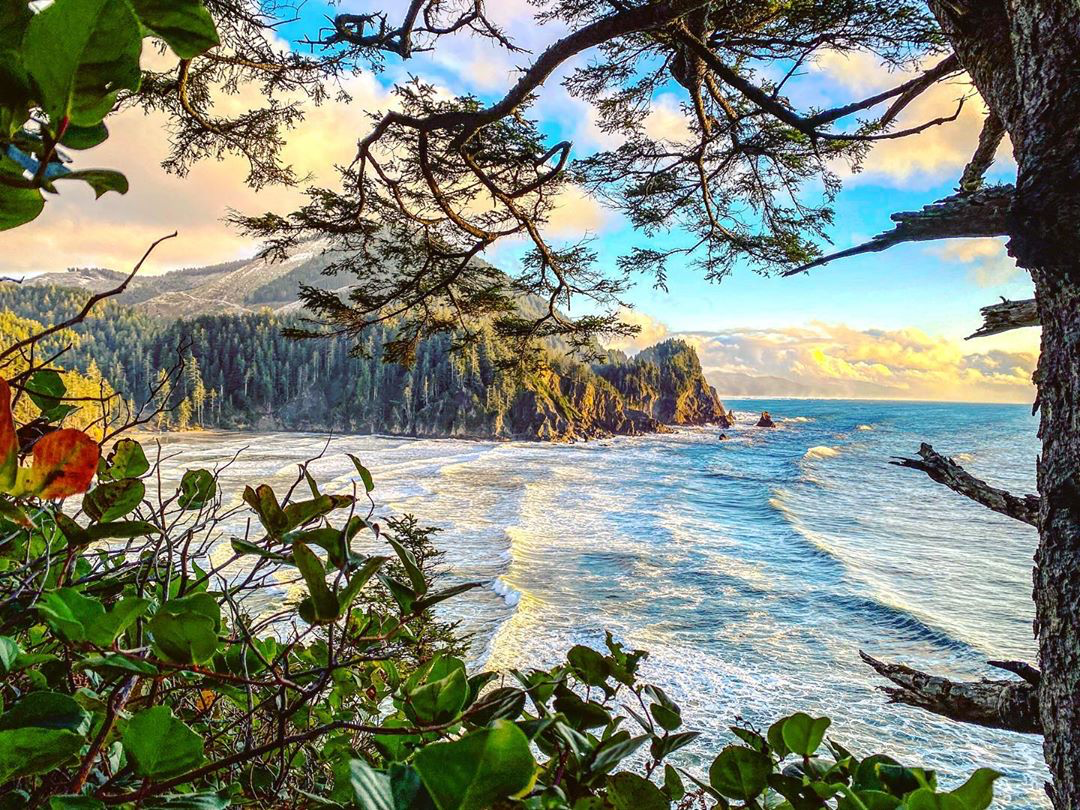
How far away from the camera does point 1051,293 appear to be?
1195 mm

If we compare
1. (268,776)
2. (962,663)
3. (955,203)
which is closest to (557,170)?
(955,203)

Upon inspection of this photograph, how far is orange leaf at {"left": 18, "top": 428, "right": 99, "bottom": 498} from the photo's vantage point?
326mm

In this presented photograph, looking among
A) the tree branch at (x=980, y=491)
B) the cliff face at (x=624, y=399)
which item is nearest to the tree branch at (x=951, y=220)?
the tree branch at (x=980, y=491)

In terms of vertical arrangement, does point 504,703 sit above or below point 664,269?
below

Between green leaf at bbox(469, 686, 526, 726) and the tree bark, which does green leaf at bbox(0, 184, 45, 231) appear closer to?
green leaf at bbox(469, 686, 526, 726)

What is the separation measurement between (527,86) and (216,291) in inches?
5122

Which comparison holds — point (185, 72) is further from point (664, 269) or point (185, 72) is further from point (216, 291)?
point (216, 291)

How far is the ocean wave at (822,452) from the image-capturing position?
109 ft

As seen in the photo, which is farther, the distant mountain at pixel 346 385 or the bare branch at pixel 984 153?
the distant mountain at pixel 346 385

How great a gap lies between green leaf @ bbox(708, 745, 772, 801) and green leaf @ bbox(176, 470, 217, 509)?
733 millimetres

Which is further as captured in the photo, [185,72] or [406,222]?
[406,222]

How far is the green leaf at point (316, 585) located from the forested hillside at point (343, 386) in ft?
131

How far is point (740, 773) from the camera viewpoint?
584 mm

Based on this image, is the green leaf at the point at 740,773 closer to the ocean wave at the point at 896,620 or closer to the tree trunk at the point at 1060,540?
the tree trunk at the point at 1060,540
